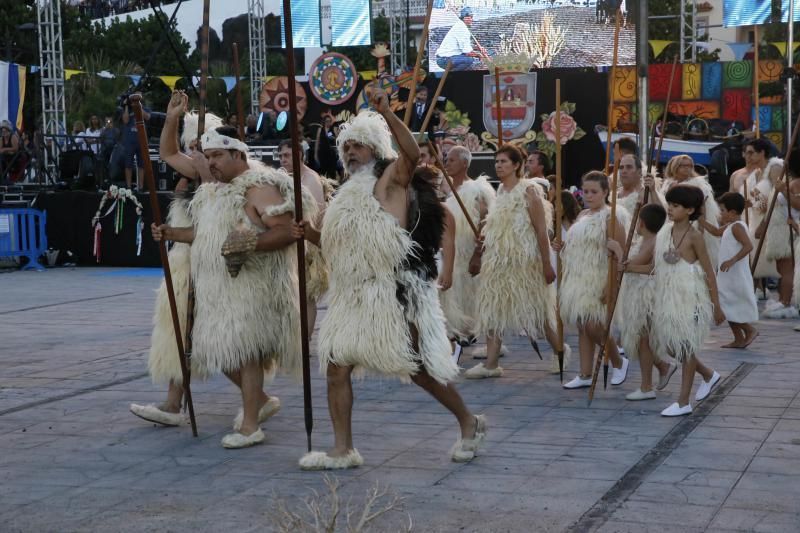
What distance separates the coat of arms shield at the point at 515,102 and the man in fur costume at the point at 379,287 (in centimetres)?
1532

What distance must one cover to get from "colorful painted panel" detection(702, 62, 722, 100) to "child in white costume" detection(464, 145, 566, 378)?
1539 centimetres

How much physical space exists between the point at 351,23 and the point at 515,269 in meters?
18.3

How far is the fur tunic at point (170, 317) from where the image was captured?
21.2ft

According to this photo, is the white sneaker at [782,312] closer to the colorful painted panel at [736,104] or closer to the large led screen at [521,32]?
the colorful painted panel at [736,104]

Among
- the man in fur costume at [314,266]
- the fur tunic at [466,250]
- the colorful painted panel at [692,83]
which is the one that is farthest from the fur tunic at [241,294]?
the colorful painted panel at [692,83]

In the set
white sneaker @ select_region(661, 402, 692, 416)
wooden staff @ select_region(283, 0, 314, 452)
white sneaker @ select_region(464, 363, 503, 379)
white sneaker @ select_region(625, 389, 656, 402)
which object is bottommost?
white sneaker @ select_region(464, 363, 503, 379)

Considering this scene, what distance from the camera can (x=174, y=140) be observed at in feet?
21.4

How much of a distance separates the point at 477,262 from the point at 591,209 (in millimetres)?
1133

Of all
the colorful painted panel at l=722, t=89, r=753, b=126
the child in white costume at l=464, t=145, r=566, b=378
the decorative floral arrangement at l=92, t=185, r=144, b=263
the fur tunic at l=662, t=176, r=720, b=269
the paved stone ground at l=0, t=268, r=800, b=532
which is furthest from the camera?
the colorful painted panel at l=722, t=89, r=753, b=126

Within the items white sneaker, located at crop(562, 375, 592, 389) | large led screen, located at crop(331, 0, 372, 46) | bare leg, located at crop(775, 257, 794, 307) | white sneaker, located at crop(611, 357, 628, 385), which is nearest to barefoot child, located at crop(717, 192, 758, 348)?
bare leg, located at crop(775, 257, 794, 307)

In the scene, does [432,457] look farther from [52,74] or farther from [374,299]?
[52,74]

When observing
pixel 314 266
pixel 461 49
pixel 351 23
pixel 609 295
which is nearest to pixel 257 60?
pixel 351 23

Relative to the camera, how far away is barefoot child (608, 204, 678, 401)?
23.5ft

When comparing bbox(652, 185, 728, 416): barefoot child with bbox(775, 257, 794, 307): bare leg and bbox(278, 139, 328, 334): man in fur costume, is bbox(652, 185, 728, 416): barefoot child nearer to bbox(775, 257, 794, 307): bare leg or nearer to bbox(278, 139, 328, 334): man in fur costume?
bbox(278, 139, 328, 334): man in fur costume
